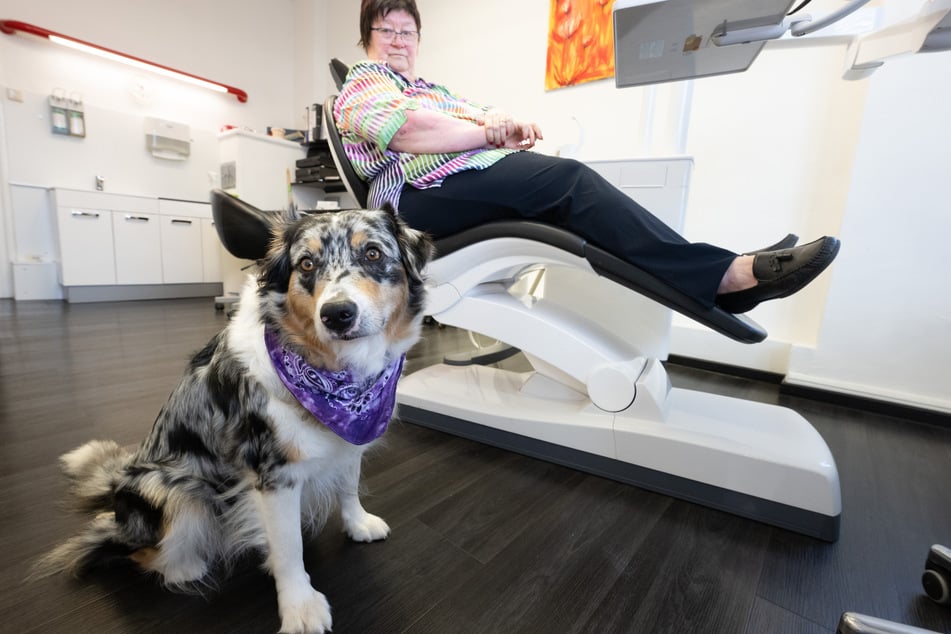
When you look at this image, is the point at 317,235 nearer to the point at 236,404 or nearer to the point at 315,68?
the point at 236,404

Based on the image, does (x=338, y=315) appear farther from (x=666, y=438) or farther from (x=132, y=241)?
(x=132, y=241)

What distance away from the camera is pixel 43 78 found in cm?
394

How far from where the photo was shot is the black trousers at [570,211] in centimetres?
107

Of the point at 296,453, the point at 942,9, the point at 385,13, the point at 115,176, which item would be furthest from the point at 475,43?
the point at 115,176

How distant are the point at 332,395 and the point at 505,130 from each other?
0.99 meters

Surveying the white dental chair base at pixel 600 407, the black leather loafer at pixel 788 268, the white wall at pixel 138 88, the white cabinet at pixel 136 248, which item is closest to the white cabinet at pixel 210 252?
the white cabinet at pixel 136 248

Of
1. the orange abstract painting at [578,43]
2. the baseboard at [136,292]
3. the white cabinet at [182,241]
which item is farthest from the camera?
the white cabinet at [182,241]

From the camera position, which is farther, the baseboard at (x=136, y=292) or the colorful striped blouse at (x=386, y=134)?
the baseboard at (x=136, y=292)

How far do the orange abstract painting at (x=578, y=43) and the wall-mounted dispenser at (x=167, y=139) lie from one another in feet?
14.2

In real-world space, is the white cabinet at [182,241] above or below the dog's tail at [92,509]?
above

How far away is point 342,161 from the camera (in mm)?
1493

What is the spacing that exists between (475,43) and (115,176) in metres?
4.14

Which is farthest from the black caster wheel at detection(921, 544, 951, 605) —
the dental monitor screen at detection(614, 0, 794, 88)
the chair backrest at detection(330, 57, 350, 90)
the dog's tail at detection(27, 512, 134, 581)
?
the chair backrest at detection(330, 57, 350, 90)

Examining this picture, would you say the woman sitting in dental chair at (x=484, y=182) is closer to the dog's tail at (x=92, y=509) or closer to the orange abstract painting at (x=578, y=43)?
the dog's tail at (x=92, y=509)
